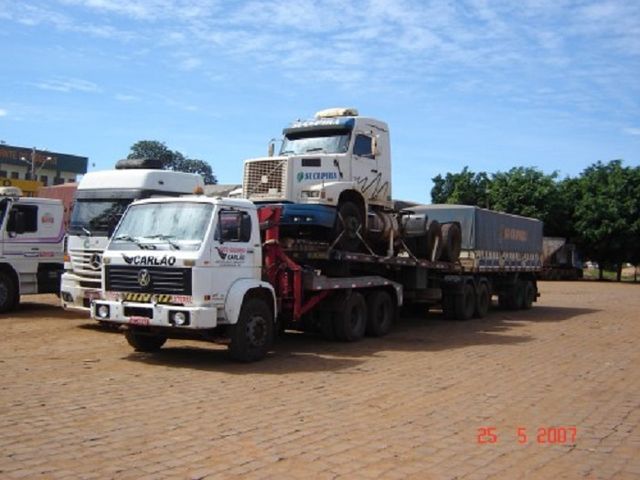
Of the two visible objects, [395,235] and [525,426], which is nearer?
[525,426]

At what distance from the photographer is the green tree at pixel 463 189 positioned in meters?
49.7

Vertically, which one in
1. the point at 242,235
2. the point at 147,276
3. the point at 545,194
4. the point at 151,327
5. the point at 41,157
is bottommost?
the point at 151,327

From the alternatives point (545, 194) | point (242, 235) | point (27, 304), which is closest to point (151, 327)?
point (242, 235)

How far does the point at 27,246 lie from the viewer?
15.3 m

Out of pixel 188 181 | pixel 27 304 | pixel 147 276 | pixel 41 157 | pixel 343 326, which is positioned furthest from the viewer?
pixel 41 157

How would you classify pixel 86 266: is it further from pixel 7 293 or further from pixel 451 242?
pixel 451 242

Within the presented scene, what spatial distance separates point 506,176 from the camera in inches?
1966

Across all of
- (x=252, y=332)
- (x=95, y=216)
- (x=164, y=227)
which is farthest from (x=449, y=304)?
(x=164, y=227)

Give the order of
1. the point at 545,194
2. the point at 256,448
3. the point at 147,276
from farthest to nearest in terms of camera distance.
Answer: the point at 545,194 < the point at 147,276 < the point at 256,448

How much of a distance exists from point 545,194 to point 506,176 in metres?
3.73

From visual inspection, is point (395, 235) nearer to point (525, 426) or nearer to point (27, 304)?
point (525, 426)

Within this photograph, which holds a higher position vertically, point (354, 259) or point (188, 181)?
point (188, 181)

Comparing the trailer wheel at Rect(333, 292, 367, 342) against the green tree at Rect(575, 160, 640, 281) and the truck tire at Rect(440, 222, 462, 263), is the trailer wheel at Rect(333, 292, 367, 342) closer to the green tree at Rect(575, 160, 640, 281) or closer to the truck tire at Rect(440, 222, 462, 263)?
the truck tire at Rect(440, 222, 462, 263)

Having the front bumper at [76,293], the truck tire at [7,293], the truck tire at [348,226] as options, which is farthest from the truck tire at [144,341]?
the truck tire at [7,293]
